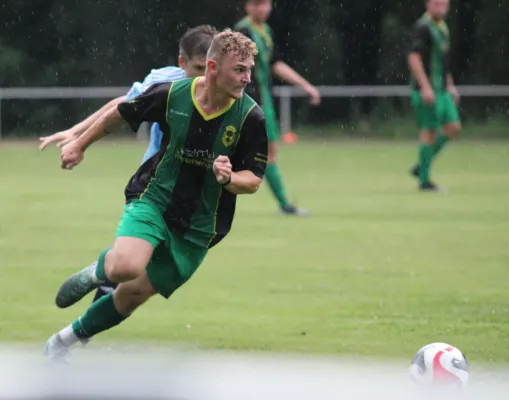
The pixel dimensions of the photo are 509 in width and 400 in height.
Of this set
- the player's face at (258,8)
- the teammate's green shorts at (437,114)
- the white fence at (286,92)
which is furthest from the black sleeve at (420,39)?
the white fence at (286,92)

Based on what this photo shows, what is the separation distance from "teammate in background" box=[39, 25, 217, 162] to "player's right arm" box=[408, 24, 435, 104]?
7.92 m

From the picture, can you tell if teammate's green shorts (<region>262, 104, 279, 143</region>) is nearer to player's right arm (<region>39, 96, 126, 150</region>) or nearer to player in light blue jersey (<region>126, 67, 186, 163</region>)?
player in light blue jersey (<region>126, 67, 186, 163</region>)

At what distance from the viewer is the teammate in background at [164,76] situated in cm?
551

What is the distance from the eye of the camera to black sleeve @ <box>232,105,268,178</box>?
16.4 feet

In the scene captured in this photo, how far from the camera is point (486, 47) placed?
88.3ft

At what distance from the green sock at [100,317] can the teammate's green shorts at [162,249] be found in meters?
0.22

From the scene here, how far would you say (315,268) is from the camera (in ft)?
26.8

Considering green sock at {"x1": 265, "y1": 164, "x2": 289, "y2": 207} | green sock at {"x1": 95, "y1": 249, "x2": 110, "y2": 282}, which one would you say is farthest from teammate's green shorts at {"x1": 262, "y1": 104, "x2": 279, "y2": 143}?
green sock at {"x1": 95, "y1": 249, "x2": 110, "y2": 282}

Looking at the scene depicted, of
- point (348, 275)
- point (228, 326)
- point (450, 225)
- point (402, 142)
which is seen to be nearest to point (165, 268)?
point (228, 326)

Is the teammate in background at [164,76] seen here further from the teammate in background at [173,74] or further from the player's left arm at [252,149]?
the player's left arm at [252,149]

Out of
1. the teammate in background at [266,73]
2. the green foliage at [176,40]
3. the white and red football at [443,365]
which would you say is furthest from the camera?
the green foliage at [176,40]

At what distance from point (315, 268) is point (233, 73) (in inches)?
139

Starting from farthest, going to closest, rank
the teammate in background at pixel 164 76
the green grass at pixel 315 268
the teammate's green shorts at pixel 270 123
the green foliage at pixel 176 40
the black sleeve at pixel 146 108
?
the green foliage at pixel 176 40 → the teammate's green shorts at pixel 270 123 → the green grass at pixel 315 268 → the teammate in background at pixel 164 76 → the black sleeve at pixel 146 108

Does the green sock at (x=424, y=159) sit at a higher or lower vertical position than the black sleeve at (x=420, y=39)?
lower
